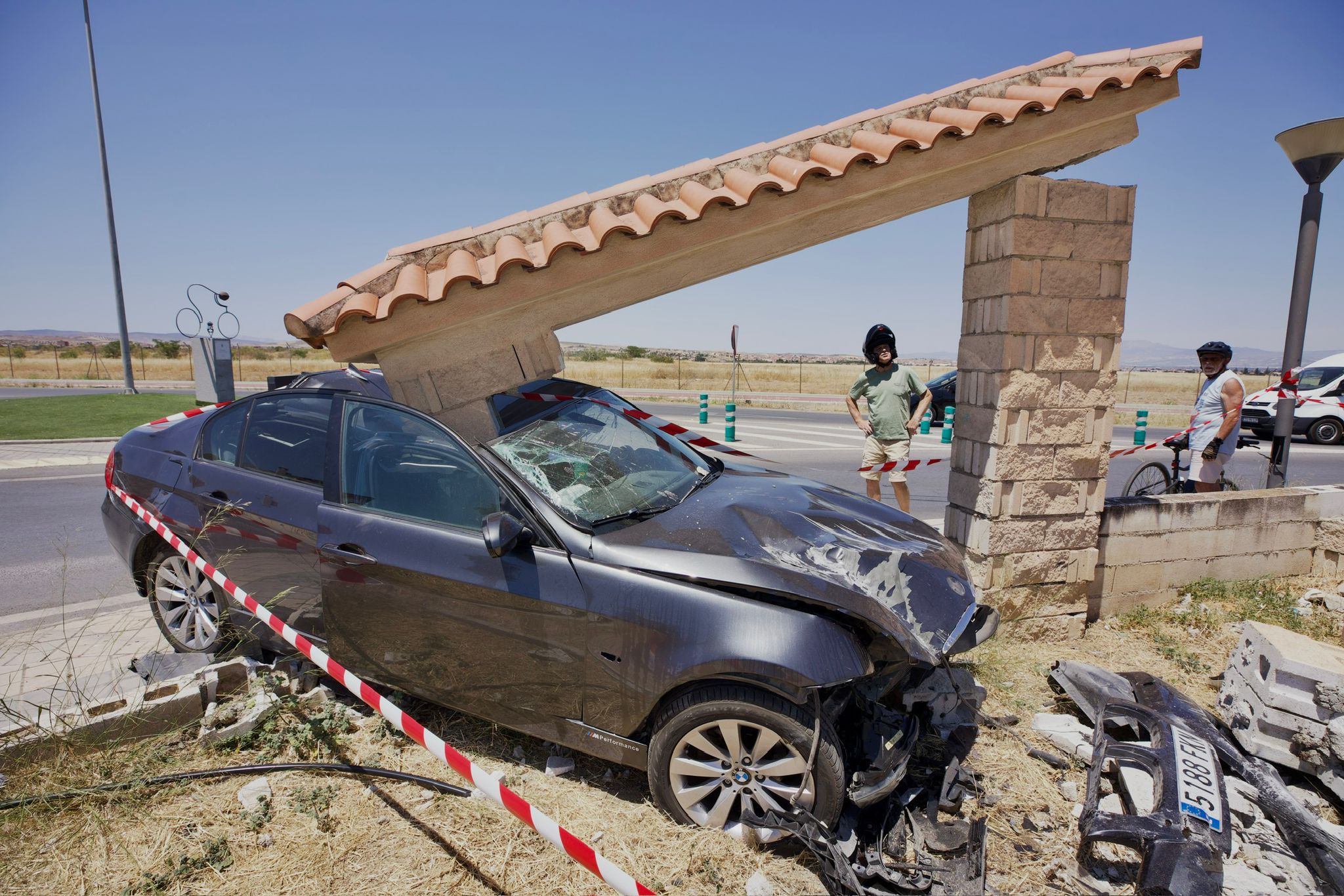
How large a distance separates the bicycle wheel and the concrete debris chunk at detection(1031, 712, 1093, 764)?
14.8 ft

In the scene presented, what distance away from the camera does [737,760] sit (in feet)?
8.05

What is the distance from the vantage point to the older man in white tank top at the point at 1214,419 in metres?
5.82

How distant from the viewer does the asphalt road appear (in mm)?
5219

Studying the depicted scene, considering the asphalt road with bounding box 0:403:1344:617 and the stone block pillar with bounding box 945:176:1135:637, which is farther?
the asphalt road with bounding box 0:403:1344:617

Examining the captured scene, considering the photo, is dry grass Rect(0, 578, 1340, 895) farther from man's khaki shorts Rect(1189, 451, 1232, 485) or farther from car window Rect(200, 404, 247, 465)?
man's khaki shorts Rect(1189, 451, 1232, 485)

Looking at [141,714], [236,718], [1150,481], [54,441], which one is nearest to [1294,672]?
[236,718]

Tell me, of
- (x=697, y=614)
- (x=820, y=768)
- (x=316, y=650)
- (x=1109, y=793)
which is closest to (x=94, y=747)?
(x=316, y=650)

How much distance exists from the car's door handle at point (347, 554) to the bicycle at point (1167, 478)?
645cm

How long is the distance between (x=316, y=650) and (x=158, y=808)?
763 millimetres

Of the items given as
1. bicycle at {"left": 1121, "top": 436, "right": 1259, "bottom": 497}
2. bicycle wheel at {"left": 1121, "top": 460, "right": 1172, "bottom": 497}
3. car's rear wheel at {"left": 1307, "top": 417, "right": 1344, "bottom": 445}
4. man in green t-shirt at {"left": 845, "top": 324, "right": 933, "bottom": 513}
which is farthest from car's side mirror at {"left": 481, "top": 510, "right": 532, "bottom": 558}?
car's rear wheel at {"left": 1307, "top": 417, "right": 1344, "bottom": 445}

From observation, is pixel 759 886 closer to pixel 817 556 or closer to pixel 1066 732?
pixel 817 556

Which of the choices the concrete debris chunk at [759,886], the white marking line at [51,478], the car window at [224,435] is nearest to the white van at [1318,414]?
the concrete debris chunk at [759,886]

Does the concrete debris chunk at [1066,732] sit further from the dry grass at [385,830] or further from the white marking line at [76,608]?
the white marking line at [76,608]

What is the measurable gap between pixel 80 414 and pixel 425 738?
17338 millimetres
